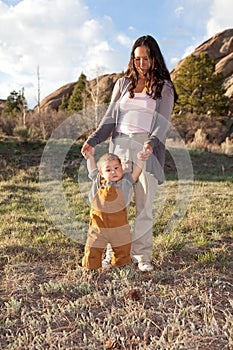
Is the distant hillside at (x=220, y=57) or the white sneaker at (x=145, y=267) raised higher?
the distant hillside at (x=220, y=57)

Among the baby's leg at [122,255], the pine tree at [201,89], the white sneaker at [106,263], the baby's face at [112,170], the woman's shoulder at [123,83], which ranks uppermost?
the pine tree at [201,89]

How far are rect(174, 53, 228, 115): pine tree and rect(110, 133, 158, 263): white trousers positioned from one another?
23.1 metres

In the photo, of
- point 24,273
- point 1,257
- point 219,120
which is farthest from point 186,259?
point 219,120

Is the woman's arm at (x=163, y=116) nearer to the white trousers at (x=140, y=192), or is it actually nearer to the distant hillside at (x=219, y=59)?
the white trousers at (x=140, y=192)

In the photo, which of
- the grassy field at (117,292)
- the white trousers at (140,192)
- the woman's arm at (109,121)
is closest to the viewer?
the grassy field at (117,292)

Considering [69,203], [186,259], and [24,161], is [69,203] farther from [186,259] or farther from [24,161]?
[24,161]

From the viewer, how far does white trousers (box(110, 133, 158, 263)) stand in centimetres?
326

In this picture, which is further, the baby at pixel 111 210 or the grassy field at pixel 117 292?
the baby at pixel 111 210

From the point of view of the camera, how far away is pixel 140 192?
132 inches

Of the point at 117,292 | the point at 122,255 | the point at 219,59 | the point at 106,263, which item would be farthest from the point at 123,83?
the point at 219,59

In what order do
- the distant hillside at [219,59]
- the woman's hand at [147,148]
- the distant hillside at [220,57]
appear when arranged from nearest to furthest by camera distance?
the woman's hand at [147,148]
the distant hillside at [219,59]
the distant hillside at [220,57]

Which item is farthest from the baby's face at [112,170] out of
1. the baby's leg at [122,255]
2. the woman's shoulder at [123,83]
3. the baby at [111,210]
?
the woman's shoulder at [123,83]

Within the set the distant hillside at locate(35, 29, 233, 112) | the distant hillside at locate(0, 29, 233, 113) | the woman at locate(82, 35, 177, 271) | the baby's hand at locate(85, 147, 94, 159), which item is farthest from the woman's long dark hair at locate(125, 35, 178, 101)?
the distant hillside at locate(35, 29, 233, 112)

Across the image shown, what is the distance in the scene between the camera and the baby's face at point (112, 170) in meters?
3.15
